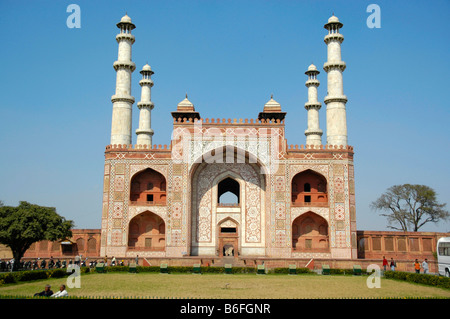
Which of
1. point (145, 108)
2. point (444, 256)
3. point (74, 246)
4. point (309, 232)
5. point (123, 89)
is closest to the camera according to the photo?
point (444, 256)

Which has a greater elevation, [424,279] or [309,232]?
[309,232]

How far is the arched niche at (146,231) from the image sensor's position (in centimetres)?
2828

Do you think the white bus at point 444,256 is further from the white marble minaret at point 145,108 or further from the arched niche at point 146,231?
the white marble minaret at point 145,108

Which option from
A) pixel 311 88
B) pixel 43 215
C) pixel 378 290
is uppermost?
pixel 311 88

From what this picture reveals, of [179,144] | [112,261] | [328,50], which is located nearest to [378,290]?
[112,261]

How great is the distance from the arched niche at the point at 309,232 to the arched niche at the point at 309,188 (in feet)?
3.69

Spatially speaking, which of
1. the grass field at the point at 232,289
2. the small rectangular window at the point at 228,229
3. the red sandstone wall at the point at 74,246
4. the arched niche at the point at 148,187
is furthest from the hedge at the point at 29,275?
the small rectangular window at the point at 228,229

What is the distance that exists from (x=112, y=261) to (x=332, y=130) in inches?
598

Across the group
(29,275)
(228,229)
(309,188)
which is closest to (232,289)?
(29,275)

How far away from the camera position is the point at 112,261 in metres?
24.0

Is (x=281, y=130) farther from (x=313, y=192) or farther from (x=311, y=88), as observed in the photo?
(x=311, y=88)

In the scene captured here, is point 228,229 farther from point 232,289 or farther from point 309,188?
point 232,289

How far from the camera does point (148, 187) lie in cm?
2898

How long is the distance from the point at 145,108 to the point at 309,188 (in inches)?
564
